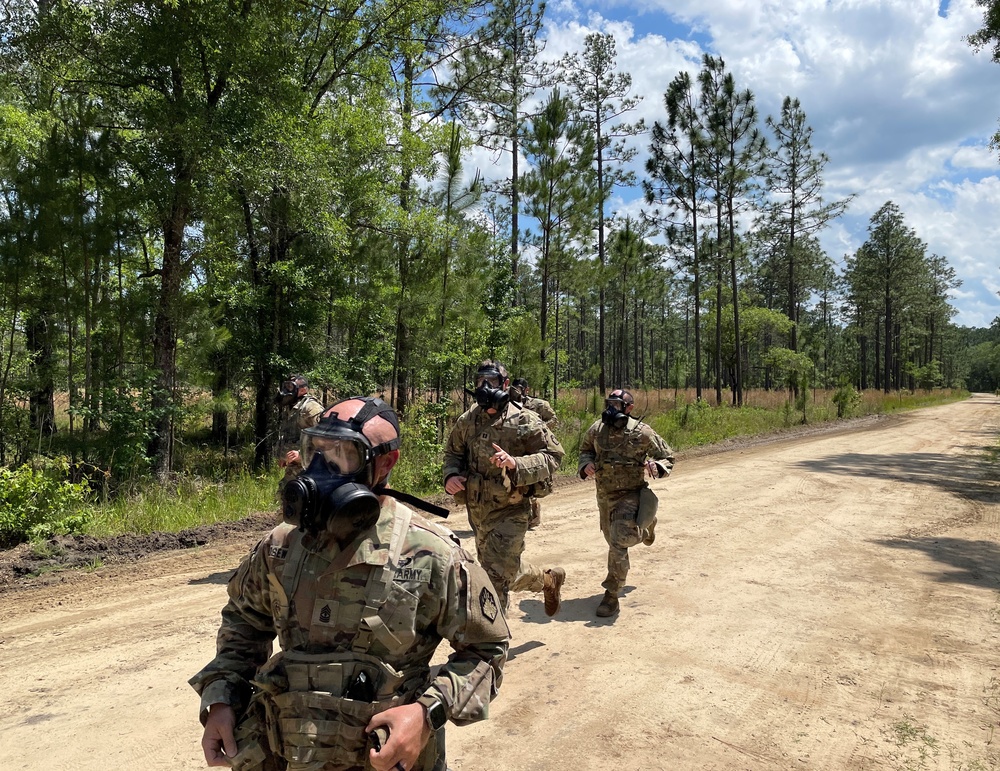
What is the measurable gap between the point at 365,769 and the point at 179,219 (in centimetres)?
1098

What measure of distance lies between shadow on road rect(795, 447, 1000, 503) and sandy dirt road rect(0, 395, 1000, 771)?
371 centimetres

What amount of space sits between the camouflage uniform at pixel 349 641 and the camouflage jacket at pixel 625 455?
13.7 ft

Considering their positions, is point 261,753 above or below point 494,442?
below

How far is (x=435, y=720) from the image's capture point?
179 centimetres

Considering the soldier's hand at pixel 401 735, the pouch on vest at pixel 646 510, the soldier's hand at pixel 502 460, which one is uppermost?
the soldier's hand at pixel 502 460

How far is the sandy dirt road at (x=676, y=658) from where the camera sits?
370cm

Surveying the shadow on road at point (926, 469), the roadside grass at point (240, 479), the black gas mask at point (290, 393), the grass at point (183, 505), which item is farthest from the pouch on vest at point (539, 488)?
the shadow on road at point (926, 469)

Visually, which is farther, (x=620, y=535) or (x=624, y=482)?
(x=624, y=482)

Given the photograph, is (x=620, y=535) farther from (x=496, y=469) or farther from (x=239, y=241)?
(x=239, y=241)

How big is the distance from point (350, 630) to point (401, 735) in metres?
0.31

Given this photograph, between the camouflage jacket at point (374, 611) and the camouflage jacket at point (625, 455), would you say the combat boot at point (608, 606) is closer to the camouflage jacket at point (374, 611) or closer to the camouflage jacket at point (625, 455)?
the camouflage jacket at point (625, 455)

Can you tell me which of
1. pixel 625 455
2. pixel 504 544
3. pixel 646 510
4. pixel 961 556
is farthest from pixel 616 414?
pixel 961 556

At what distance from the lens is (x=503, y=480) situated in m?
4.71

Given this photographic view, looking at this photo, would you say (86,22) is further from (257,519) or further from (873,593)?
(873,593)
